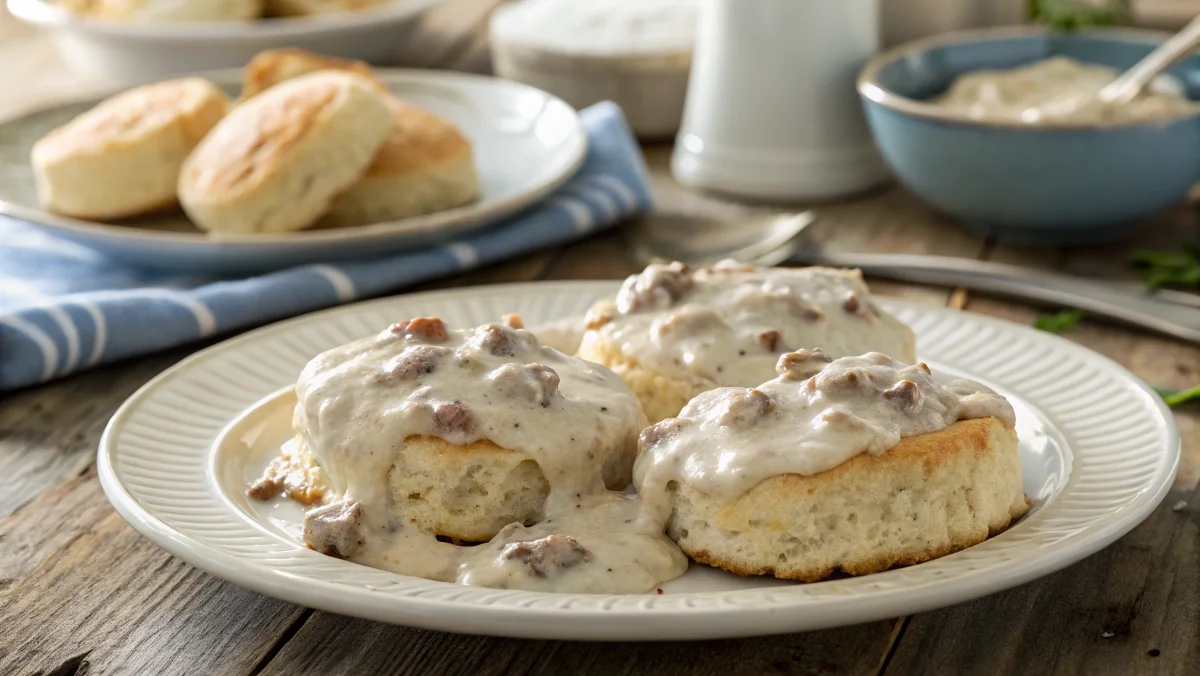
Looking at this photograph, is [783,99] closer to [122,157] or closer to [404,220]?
[404,220]

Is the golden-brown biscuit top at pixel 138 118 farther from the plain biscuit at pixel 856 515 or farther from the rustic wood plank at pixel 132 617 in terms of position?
the plain biscuit at pixel 856 515

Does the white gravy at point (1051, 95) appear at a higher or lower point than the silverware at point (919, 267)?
higher

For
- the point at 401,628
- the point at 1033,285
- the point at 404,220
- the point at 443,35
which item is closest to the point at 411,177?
the point at 404,220

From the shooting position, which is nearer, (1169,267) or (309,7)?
(1169,267)

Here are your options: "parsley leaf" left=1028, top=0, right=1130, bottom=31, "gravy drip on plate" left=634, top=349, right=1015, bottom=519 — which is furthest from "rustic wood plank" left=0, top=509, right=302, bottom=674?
"parsley leaf" left=1028, top=0, right=1130, bottom=31

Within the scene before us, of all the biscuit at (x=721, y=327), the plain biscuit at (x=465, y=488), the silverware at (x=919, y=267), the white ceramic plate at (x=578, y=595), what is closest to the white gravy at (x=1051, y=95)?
the silverware at (x=919, y=267)

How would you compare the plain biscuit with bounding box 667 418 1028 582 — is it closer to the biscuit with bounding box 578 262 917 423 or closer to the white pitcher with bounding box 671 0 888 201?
the biscuit with bounding box 578 262 917 423
